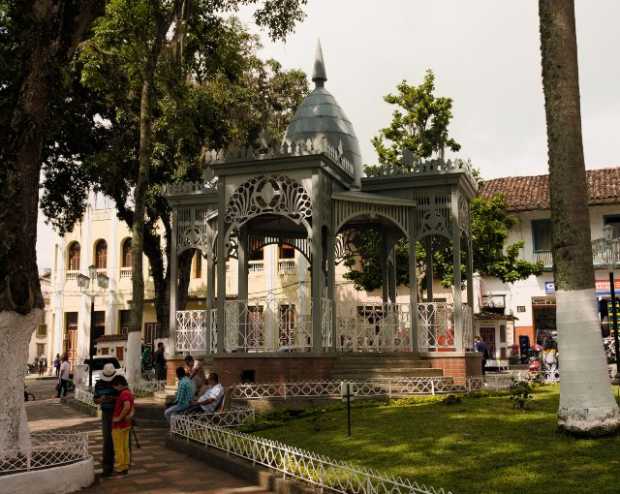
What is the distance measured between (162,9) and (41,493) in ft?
45.8

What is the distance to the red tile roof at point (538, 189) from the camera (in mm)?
32781

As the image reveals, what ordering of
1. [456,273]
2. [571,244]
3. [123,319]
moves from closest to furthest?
[571,244] → [456,273] → [123,319]

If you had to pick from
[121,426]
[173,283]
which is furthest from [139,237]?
[121,426]

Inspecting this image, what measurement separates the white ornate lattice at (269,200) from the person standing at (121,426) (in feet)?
21.4

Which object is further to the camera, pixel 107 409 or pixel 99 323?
pixel 99 323

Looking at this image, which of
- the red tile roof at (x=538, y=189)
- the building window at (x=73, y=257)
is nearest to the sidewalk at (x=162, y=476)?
the red tile roof at (x=538, y=189)

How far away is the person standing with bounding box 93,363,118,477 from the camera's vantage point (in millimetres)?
9992

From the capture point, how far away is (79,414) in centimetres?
1875

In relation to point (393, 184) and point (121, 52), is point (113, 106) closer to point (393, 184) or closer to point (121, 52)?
point (121, 52)

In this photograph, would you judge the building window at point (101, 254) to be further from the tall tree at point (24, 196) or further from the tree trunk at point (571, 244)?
the tree trunk at point (571, 244)

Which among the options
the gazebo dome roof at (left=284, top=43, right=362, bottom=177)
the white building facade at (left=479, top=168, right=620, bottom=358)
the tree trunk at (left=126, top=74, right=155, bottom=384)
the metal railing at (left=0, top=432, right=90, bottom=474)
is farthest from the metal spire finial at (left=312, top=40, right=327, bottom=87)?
the white building facade at (left=479, top=168, right=620, bottom=358)

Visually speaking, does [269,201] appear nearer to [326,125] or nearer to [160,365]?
[326,125]

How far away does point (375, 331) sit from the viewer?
17.0 m

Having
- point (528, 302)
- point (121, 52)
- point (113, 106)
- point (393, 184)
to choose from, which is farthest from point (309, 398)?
point (528, 302)
